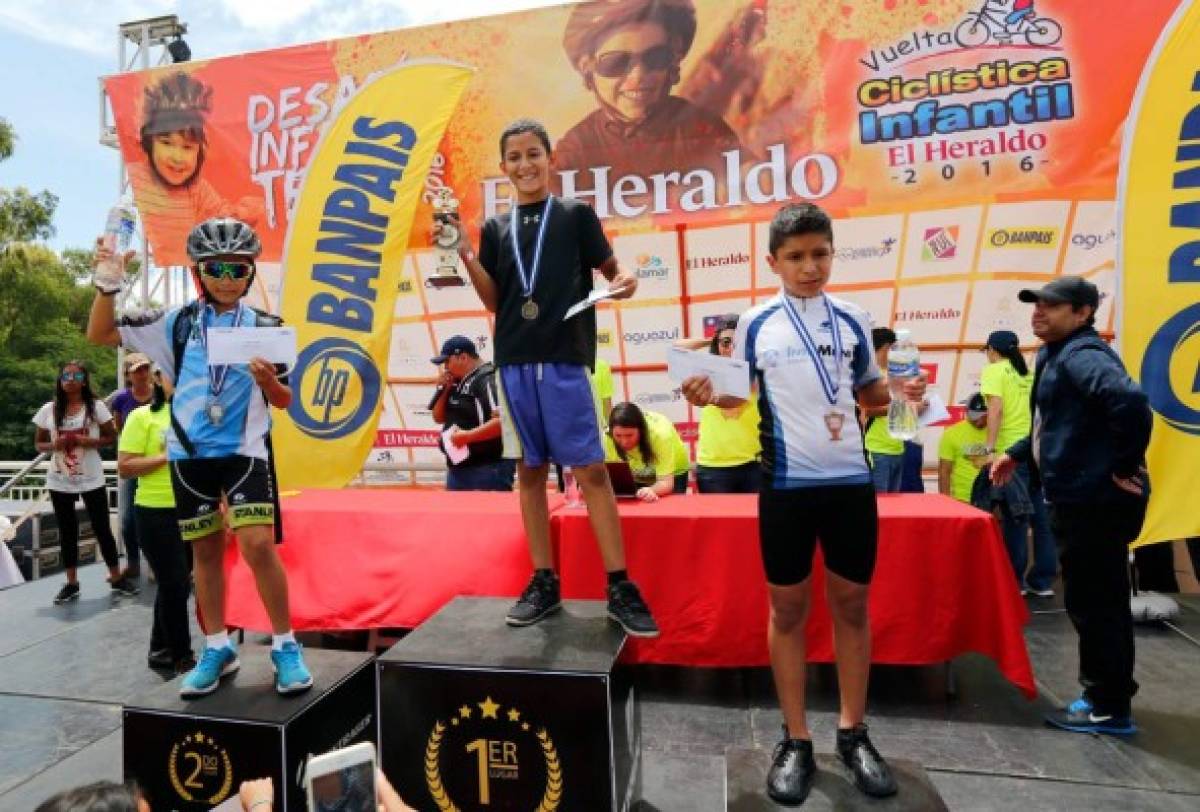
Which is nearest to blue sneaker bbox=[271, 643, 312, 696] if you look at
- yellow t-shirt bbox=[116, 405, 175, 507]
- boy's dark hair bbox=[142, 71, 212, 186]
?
yellow t-shirt bbox=[116, 405, 175, 507]

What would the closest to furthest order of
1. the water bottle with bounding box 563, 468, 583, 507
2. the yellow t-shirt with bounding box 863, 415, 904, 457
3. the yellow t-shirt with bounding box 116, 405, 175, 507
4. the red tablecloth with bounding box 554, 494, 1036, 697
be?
the red tablecloth with bounding box 554, 494, 1036, 697 → the water bottle with bounding box 563, 468, 583, 507 → the yellow t-shirt with bounding box 116, 405, 175, 507 → the yellow t-shirt with bounding box 863, 415, 904, 457

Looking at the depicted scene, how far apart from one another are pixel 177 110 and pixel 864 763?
6914 mm

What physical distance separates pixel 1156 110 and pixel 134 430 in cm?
582

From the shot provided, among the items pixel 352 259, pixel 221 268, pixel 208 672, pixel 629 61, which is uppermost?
pixel 629 61

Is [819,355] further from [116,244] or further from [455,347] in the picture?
[455,347]

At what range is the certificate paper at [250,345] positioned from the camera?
77.5 inches

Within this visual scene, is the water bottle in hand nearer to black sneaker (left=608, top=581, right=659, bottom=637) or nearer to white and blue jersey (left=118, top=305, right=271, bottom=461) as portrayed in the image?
white and blue jersey (left=118, top=305, right=271, bottom=461)

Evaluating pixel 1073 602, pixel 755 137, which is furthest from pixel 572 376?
pixel 755 137

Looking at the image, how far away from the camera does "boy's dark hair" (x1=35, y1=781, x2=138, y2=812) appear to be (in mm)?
1000

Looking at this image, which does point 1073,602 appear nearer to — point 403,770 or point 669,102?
point 403,770

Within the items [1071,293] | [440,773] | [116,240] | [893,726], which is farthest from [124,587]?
[1071,293]

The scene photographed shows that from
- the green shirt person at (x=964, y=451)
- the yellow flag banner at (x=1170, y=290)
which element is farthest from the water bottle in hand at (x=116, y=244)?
the yellow flag banner at (x=1170, y=290)

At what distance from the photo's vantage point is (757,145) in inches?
198

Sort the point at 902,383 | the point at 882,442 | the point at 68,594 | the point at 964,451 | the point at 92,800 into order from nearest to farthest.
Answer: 1. the point at 92,800
2. the point at 902,383
3. the point at 882,442
4. the point at 964,451
5. the point at 68,594
